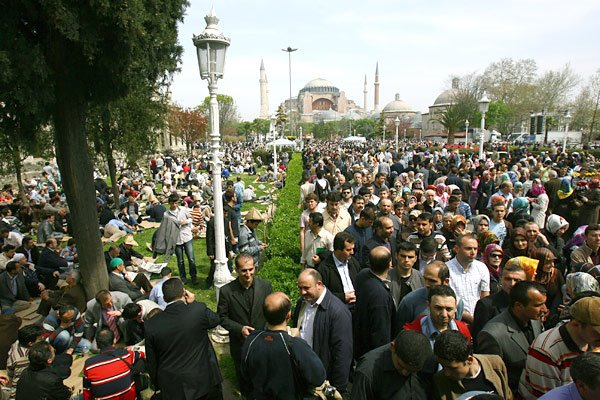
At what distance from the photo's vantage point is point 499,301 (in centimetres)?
333

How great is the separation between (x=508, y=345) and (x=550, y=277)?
1.68 metres

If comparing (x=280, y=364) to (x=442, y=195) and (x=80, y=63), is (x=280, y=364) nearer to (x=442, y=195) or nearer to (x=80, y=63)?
(x=80, y=63)

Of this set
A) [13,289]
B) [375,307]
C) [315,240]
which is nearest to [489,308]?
[375,307]

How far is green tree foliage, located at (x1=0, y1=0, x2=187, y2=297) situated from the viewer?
4.71m

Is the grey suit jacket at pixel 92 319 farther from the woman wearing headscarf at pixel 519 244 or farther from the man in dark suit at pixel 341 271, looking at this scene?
the woman wearing headscarf at pixel 519 244

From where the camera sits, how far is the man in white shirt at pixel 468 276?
13.0 ft

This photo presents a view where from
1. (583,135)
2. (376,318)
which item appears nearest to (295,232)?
(376,318)

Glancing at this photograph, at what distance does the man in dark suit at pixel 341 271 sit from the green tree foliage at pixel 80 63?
3.97 metres

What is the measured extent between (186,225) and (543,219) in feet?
23.5

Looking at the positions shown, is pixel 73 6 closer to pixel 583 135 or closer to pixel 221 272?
pixel 221 272

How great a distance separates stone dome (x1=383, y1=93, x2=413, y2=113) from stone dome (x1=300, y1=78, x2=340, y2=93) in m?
34.6

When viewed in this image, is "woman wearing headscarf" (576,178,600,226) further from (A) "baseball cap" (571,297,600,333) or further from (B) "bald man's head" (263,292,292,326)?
(B) "bald man's head" (263,292,292,326)

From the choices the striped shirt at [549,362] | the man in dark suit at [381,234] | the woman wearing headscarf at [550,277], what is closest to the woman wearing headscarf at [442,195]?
the man in dark suit at [381,234]

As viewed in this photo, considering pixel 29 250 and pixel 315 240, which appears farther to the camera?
pixel 29 250
